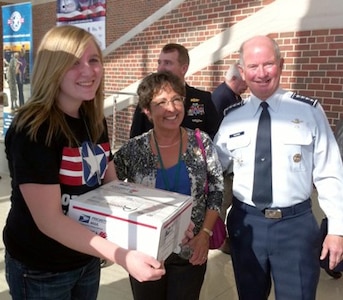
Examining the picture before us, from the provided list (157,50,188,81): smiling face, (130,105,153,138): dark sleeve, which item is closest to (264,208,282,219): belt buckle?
(130,105,153,138): dark sleeve

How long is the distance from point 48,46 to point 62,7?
9900mm

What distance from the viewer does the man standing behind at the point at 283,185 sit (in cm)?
179

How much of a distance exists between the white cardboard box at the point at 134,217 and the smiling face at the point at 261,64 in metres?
0.72

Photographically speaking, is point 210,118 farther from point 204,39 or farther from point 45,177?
point 204,39

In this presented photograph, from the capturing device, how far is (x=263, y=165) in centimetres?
183

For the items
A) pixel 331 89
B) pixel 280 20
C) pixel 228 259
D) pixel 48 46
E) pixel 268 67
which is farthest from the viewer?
pixel 280 20

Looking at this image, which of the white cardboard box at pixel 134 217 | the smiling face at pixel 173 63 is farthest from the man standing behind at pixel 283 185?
the smiling face at pixel 173 63

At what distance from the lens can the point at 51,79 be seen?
1.29 m

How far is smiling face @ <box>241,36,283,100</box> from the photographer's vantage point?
1.80 metres

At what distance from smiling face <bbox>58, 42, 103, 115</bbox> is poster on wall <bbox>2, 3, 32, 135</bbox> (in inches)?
214

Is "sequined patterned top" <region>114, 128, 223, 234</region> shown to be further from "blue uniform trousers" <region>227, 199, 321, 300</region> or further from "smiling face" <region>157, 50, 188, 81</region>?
"smiling face" <region>157, 50, 188, 81</region>

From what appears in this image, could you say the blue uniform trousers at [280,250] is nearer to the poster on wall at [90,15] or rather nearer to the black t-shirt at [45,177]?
the black t-shirt at [45,177]

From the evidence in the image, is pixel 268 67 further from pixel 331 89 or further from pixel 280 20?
pixel 280 20

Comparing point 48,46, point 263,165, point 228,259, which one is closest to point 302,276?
point 263,165
